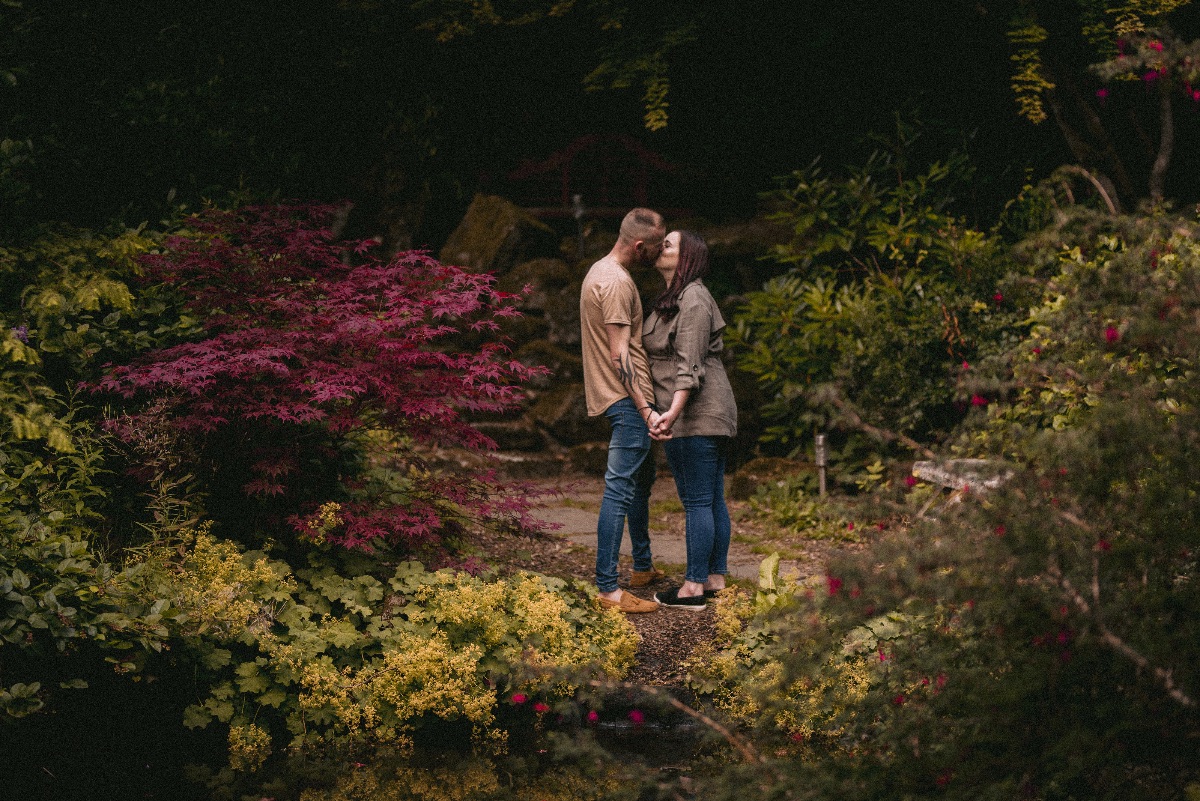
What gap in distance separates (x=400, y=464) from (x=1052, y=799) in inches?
190

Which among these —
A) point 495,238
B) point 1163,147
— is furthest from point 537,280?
point 1163,147

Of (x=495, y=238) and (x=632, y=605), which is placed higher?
(x=495, y=238)

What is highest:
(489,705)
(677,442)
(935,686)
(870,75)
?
(870,75)

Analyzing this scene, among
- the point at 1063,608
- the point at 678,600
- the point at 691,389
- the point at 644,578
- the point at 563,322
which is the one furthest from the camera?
the point at 563,322

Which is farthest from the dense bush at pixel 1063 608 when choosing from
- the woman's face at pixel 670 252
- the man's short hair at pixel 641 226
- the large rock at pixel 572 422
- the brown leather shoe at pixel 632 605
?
the large rock at pixel 572 422

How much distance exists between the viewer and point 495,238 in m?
9.17

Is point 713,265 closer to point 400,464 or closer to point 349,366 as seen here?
point 400,464

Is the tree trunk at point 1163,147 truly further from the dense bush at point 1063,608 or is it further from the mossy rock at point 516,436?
the dense bush at point 1063,608

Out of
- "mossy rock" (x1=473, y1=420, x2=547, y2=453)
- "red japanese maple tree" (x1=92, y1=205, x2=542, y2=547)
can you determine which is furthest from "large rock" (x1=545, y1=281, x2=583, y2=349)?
"red japanese maple tree" (x1=92, y1=205, x2=542, y2=547)

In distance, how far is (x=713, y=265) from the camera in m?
9.12

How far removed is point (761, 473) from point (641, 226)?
3.60 meters

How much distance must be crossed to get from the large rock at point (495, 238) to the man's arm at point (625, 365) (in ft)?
13.5

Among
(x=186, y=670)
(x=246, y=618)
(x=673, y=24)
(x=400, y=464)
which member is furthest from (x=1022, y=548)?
(x=673, y=24)

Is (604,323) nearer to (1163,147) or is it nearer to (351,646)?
(351,646)
